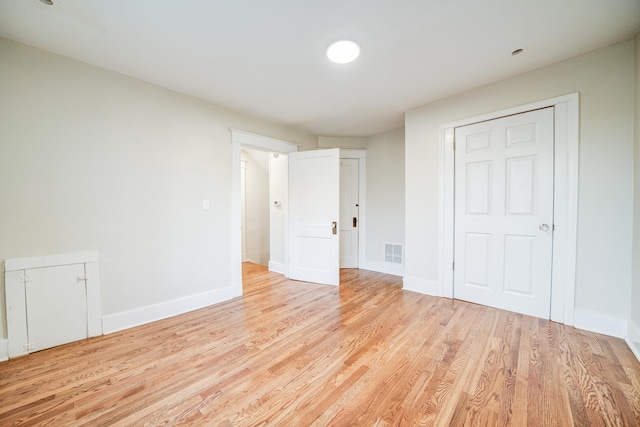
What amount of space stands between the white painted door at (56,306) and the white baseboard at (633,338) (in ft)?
14.8

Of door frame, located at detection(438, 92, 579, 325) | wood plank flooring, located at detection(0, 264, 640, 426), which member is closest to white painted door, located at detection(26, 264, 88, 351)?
wood plank flooring, located at detection(0, 264, 640, 426)

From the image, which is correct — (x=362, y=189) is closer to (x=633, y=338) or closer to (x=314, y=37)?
(x=314, y=37)

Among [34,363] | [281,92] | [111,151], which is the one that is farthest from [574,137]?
[34,363]

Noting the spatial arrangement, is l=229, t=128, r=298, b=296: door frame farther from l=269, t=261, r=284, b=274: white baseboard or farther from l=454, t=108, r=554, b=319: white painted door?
l=454, t=108, r=554, b=319: white painted door

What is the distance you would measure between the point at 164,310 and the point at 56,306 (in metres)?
0.82

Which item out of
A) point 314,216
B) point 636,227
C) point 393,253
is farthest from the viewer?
point 393,253

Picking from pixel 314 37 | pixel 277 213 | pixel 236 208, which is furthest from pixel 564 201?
pixel 277 213

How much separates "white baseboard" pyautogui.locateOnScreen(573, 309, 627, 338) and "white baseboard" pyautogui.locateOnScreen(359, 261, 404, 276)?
2.13 metres

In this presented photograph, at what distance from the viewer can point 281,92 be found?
9.00ft

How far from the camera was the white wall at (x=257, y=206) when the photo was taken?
5.03m

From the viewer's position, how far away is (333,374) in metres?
1.67

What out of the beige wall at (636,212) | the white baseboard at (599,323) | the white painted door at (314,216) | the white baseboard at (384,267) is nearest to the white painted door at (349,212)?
the white baseboard at (384,267)

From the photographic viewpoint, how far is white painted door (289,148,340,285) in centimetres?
360

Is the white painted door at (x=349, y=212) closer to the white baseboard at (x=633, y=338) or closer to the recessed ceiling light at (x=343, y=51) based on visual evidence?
the recessed ceiling light at (x=343, y=51)
